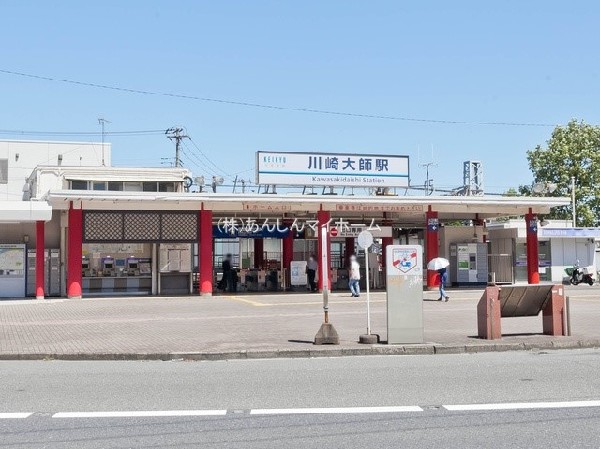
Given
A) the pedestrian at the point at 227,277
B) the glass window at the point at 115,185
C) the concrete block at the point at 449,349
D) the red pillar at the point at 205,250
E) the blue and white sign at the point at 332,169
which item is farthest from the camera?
the glass window at the point at 115,185

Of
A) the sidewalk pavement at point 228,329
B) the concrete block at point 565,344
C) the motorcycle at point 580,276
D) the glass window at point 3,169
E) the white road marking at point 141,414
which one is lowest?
the white road marking at point 141,414

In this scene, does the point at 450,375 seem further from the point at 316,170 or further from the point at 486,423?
the point at 316,170

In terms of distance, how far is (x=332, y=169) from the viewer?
32.3 meters

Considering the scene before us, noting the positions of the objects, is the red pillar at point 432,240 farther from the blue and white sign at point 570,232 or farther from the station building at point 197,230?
the blue and white sign at point 570,232

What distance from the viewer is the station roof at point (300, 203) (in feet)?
91.7

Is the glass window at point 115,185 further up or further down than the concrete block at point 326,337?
further up

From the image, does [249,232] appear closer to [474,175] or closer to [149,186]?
[149,186]

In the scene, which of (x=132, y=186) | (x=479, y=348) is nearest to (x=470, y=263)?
(x=132, y=186)

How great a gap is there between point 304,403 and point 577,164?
1907 inches

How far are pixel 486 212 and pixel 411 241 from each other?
579cm

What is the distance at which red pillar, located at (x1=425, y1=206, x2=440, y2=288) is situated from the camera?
3216 cm

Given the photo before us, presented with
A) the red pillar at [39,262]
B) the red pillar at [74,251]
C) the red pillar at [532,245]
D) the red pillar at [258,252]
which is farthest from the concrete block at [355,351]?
the red pillar at [258,252]

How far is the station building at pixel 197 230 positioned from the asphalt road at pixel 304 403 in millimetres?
16267

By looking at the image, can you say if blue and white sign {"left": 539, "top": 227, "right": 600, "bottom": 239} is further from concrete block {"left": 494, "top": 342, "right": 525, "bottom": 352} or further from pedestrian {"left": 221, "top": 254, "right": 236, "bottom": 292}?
concrete block {"left": 494, "top": 342, "right": 525, "bottom": 352}
